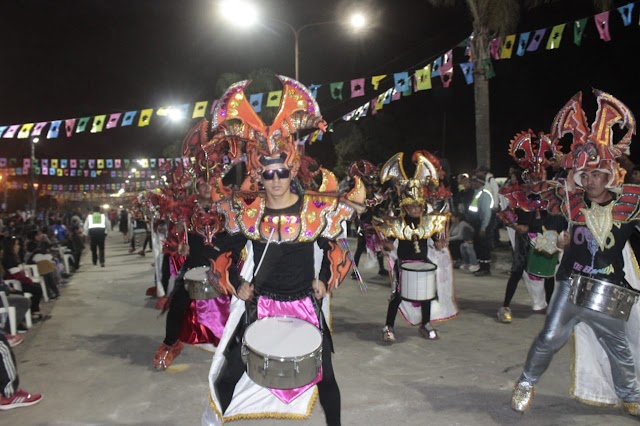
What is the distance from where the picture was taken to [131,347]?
6.17 m

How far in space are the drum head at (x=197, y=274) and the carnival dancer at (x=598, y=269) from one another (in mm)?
3082

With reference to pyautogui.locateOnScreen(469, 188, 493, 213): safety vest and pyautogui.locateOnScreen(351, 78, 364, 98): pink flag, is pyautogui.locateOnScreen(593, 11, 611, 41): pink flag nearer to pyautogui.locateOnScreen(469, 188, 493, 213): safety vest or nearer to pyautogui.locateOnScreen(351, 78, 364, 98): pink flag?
pyautogui.locateOnScreen(469, 188, 493, 213): safety vest

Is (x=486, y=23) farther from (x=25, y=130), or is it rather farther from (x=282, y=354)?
(x=25, y=130)

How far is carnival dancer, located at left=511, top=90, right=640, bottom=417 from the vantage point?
3871 millimetres

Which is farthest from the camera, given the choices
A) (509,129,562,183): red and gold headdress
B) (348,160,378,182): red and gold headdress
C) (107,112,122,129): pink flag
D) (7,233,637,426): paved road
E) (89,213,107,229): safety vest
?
(107,112,122,129): pink flag

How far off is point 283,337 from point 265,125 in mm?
1630

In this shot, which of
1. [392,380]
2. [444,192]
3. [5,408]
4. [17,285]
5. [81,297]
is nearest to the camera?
[5,408]

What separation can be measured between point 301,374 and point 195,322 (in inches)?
118

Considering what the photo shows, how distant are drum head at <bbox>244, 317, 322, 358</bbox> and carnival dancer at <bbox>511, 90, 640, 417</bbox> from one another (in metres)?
2.01

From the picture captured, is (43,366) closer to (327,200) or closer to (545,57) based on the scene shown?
(327,200)

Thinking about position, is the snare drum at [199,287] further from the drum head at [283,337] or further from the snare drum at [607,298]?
the snare drum at [607,298]

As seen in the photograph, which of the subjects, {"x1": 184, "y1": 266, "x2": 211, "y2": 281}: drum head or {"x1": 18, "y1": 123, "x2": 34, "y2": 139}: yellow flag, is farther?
{"x1": 18, "y1": 123, "x2": 34, "y2": 139}: yellow flag

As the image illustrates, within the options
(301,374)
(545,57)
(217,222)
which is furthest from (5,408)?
(545,57)

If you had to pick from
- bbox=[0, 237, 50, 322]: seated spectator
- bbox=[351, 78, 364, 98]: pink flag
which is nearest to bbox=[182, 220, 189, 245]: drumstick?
bbox=[0, 237, 50, 322]: seated spectator
